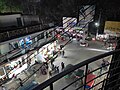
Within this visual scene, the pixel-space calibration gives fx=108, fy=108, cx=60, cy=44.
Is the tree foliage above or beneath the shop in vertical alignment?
above

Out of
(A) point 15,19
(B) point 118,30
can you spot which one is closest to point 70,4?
(B) point 118,30

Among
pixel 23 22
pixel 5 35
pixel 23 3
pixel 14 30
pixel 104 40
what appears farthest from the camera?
pixel 104 40

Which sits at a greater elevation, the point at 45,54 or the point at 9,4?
the point at 9,4

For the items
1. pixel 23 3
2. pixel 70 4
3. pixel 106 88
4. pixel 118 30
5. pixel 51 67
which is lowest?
pixel 51 67

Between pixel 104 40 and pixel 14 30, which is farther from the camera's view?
pixel 104 40

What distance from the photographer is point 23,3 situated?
21.1 feet

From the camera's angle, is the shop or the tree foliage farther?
the shop

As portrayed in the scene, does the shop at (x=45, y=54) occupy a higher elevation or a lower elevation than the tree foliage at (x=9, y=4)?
lower

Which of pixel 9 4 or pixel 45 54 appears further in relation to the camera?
pixel 45 54

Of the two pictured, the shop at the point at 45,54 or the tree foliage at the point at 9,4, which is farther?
the shop at the point at 45,54

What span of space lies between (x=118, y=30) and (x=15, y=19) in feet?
28.2

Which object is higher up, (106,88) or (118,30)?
(118,30)

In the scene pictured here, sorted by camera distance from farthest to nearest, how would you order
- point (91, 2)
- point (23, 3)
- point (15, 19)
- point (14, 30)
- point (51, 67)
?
point (51, 67), point (15, 19), point (14, 30), point (23, 3), point (91, 2)

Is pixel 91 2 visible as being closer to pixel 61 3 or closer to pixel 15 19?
pixel 61 3
